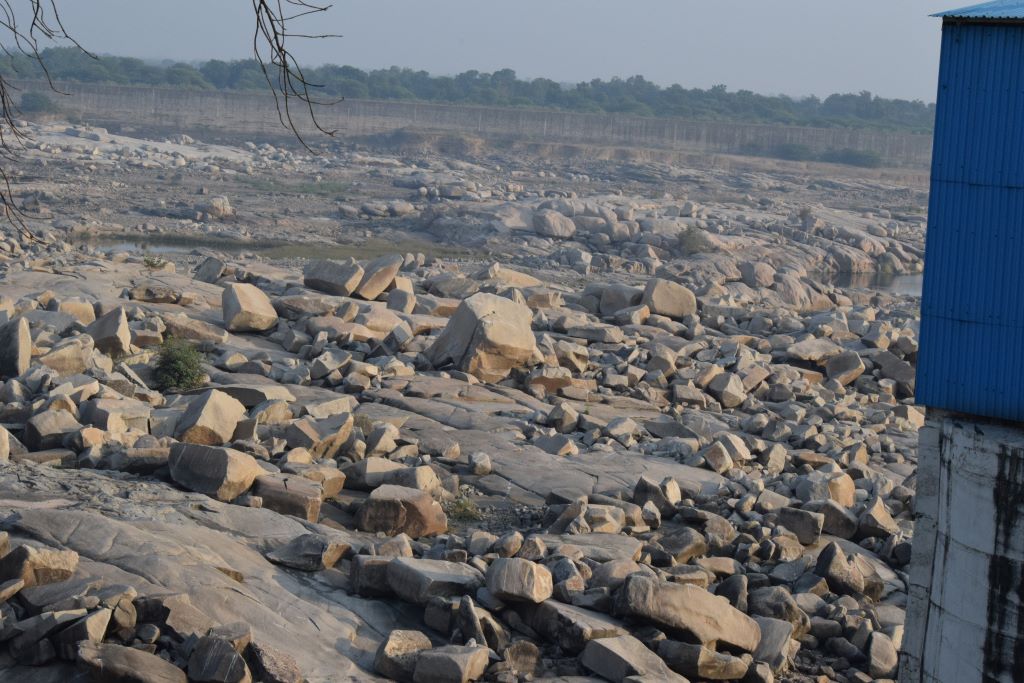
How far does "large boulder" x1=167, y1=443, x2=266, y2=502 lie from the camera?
765 cm

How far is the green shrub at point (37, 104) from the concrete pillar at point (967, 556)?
2042 inches

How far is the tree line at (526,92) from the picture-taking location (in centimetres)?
7731

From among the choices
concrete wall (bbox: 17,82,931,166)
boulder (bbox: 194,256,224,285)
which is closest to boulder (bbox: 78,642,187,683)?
boulder (bbox: 194,256,224,285)

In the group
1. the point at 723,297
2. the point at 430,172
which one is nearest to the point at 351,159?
the point at 430,172

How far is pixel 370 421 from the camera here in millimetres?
10547

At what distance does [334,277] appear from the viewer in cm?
1609

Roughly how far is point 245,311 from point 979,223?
10.0m

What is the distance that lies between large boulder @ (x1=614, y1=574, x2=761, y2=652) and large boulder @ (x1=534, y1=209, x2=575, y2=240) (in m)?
23.2

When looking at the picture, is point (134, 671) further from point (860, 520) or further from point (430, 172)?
point (430, 172)

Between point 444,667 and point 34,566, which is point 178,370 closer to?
point 34,566

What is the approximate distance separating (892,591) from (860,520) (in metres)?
0.98

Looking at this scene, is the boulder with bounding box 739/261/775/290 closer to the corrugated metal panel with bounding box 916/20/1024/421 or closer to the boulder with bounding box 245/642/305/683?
the corrugated metal panel with bounding box 916/20/1024/421

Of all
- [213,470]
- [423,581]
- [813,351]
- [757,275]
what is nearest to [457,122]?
[757,275]

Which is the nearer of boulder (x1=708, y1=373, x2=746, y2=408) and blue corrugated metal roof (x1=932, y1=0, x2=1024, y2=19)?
blue corrugated metal roof (x1=932, y1=0, x2=1024, y2=19)
